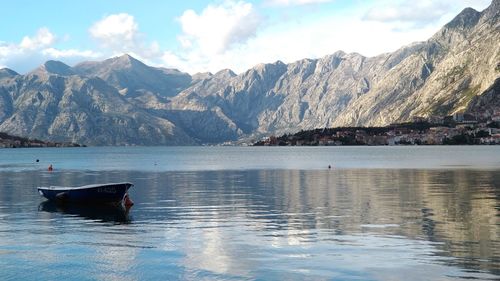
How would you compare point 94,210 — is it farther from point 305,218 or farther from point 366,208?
point 366,208

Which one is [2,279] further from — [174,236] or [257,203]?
[257,203]

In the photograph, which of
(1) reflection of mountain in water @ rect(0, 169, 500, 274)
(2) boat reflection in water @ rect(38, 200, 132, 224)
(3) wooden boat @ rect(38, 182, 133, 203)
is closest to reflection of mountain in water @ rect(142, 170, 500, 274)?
(1) reflection of mountain in water @ rect(0, 169, 500, 274)

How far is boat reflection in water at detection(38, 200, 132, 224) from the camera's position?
201 feet

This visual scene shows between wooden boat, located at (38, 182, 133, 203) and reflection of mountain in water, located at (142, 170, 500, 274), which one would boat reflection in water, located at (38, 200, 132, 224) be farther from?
reflection of mountain in water, located at (142, 170, 500, 274)

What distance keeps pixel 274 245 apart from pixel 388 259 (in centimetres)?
885

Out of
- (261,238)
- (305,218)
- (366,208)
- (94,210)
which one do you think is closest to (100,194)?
(94,210)

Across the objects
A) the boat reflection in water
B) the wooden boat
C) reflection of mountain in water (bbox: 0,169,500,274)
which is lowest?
the boat reflection in water

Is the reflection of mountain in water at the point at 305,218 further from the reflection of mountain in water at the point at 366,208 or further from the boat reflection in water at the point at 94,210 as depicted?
the boat reflection in water at the point at 94,210

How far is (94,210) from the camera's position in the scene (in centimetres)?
6969

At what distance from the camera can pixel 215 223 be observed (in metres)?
54.9

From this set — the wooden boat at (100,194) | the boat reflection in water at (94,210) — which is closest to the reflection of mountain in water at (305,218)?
the boat reflection in water at (94,210)

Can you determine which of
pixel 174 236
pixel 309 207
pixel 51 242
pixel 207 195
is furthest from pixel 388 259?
pixel 207 195

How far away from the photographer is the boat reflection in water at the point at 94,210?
6116 centimetres

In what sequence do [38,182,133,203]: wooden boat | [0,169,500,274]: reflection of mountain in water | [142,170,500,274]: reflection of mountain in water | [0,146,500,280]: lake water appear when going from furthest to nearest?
[38,182,133,203]: wooden boat → [142,170,500,274]: reflection of mountain in water → [0,169,500,274]: reflection of mountain in water → [0,146,500,280]: lake water
